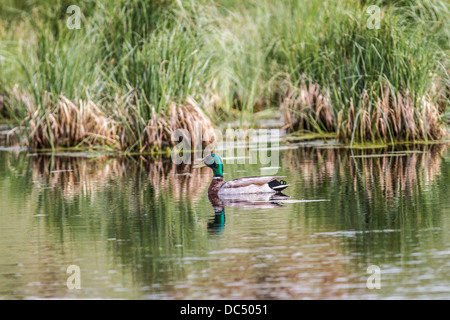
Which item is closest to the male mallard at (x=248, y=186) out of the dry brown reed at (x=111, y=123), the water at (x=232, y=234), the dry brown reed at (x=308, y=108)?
the water at (x=232, y=234)

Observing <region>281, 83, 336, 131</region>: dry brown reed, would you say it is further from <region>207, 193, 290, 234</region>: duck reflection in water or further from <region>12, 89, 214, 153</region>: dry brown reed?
<region>207, 193, 290, 234</region>: duck reflection in water

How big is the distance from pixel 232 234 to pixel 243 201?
253 centimetres

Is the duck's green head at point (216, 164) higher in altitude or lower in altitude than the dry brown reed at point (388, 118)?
lower

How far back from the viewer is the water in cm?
791

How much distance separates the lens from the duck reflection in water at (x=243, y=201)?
11.8 metres

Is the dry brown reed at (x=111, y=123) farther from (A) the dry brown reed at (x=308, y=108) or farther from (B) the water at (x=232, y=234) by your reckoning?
(A) the dry brown reed at (x=308, y=108)

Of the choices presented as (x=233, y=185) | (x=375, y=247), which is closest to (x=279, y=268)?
(x=375, y=247)

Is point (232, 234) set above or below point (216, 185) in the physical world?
below

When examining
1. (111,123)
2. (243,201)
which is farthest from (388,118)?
(243,201)

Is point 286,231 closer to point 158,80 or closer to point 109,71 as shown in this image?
point 158,80

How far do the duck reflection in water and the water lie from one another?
0.04 meters

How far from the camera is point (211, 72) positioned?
18.6m

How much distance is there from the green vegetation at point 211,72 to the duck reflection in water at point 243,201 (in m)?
4.82

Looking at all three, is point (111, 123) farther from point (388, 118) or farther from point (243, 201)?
point (243, 201)
